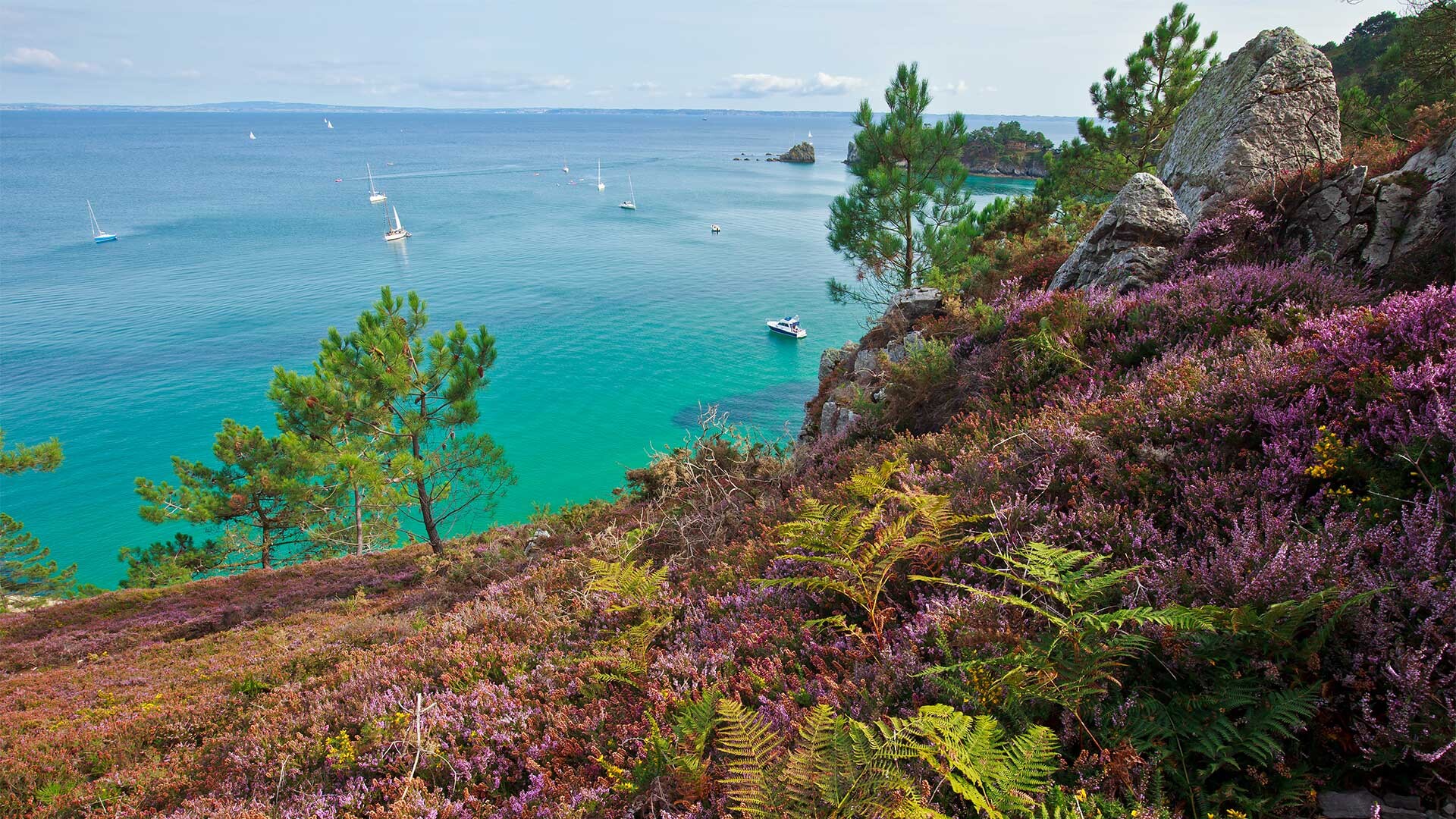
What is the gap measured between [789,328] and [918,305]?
109 ft

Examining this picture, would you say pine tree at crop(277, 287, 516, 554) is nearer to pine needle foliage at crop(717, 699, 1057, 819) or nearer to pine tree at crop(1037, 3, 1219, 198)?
pine needle foliage at crop(717, 699, 1057, 819)

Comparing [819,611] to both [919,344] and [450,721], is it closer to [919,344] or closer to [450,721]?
[450,721]

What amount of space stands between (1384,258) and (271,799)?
1007cm

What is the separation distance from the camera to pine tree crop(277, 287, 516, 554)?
16.1m

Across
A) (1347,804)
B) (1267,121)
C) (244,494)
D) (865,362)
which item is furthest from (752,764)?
(244,494)

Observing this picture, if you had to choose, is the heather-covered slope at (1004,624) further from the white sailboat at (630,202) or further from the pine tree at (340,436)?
the white sailboat at (630,202)

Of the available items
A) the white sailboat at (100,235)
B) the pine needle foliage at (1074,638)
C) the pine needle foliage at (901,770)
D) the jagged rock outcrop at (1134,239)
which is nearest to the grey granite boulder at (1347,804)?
the pine needle foliage at (1074,638)

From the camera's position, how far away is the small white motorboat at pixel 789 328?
4509cm

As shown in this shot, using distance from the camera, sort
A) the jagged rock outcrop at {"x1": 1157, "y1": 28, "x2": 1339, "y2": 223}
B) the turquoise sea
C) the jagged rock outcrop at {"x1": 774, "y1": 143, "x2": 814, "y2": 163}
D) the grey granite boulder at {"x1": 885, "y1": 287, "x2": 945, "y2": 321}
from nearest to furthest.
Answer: the jagged rock outcrop at {"x1": 1157, "y1": 28, "x2": 1339, "y2": 223}, the grey granite boulder at {"x1": 885, "y1": 287, "x2": 945, "y2": 321}, the turquoise sea, the jagged rock outcrop at {"x1": 774, "y1": 143, "x2": 814, "y2": 163}

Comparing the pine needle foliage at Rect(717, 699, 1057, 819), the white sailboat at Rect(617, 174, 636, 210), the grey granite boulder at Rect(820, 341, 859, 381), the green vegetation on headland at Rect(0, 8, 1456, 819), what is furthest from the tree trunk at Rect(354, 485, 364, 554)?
the white sailboat at Rect(617, 174, 636, 210)

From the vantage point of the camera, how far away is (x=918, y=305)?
12.1m

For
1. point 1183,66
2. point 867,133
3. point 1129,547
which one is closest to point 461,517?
point 867,133

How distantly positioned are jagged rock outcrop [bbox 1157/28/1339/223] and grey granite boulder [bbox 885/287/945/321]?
13.0ft

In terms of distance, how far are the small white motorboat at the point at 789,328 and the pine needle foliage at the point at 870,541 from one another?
134 feet
